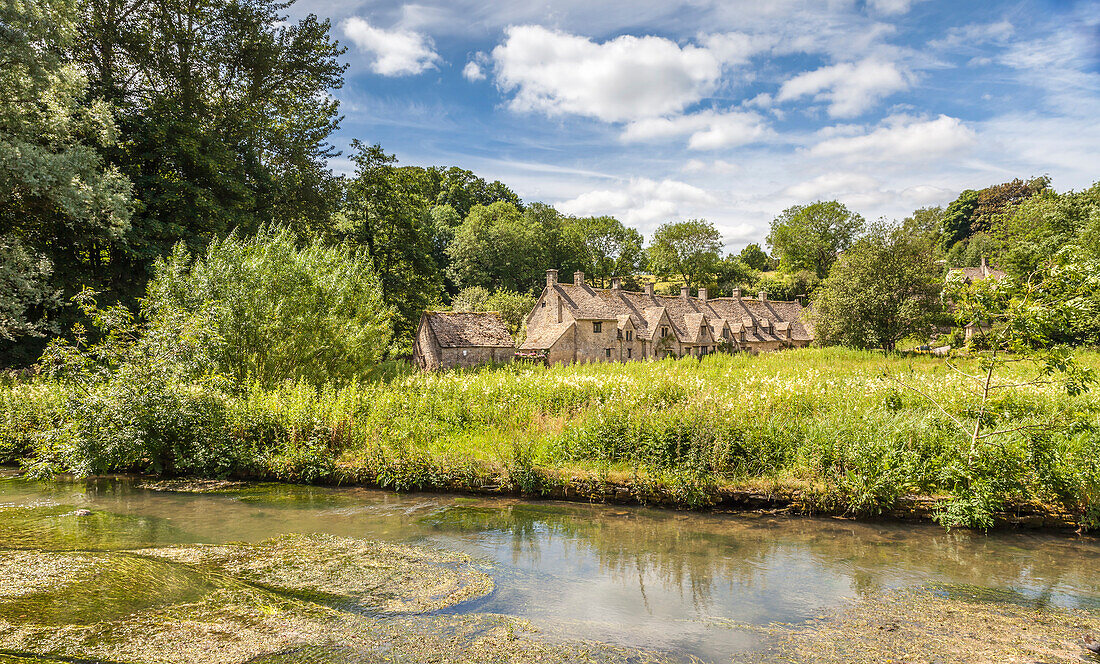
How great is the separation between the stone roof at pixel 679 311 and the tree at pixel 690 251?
2260 cm

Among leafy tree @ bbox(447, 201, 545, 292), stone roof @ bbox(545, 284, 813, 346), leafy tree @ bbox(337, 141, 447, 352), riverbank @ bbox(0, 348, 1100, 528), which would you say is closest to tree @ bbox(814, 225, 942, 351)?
stone roof @ bbox(545, 284, 813, 346)

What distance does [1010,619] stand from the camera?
7207 millimetres

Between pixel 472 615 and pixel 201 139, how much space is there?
2878 cm

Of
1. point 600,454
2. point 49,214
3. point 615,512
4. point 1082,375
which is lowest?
point 615,512

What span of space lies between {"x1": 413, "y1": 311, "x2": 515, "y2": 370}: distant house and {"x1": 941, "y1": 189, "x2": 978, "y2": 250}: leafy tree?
115575 millimetres

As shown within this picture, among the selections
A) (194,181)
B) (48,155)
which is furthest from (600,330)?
(48,155)

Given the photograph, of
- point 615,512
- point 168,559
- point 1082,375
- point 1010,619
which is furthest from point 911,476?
point 168,559

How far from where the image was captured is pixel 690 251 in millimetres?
95438

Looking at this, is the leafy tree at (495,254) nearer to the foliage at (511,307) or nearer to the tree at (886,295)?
the foliage at (511,307)

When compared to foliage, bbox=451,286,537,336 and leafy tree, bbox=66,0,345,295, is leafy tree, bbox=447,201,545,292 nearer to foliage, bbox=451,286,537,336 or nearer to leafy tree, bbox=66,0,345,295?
foliage, bbox=451,286,537,336

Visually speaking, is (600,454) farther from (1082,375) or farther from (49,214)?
(49,214)

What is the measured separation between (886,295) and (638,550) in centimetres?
4034

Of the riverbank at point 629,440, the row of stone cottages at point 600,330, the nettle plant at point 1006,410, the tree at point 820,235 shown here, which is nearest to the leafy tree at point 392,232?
the row of stone cottages at point 600,330

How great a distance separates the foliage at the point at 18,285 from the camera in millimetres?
20234
